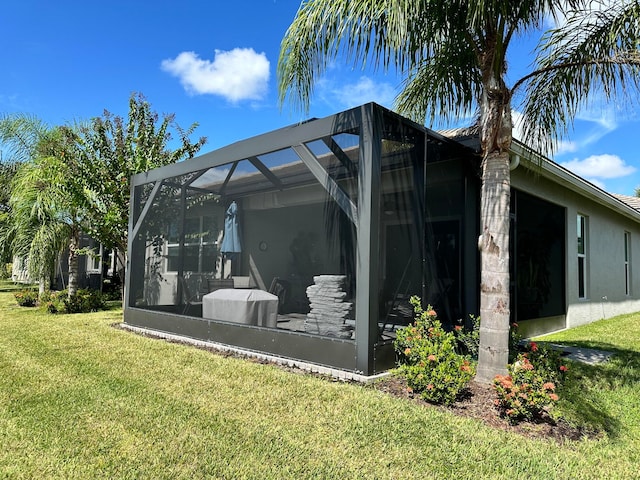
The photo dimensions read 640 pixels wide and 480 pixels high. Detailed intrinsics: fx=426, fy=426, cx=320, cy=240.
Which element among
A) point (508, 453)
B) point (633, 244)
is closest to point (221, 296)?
point (508, 453)

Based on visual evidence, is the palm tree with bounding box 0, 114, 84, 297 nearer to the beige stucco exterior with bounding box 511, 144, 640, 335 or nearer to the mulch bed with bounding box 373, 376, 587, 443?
the mulch bed with bounding box 373, 376, 587, 443

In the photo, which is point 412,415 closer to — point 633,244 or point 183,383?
point 183,383

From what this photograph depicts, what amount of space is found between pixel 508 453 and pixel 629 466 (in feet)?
2.30

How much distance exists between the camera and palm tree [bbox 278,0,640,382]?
395 centimetres

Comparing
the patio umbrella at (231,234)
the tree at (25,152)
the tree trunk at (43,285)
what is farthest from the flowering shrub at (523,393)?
the tree trunk at (43,285)

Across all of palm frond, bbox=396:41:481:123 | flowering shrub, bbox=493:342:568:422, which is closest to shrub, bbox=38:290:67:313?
palm frond, bbox=396:41:481:123

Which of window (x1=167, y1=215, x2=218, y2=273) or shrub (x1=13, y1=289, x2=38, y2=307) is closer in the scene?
window (x1=167, y1=215, x2=218, y2=273)

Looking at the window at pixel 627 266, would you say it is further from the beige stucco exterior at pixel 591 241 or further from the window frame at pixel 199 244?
the window frame at pixel 199 244

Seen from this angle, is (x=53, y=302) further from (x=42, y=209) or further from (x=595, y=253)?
(x=595, y=253)

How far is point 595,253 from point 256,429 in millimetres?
9560

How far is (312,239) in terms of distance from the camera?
8859 millimetres

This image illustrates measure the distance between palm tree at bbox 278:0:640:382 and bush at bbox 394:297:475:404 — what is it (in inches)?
16.8

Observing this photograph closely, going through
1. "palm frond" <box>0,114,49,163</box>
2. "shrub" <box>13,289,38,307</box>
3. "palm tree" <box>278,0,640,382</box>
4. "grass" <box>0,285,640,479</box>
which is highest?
"palm frond" <box>0,114,49,163</box>

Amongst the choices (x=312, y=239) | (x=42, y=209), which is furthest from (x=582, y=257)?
(x=42, y=209)
